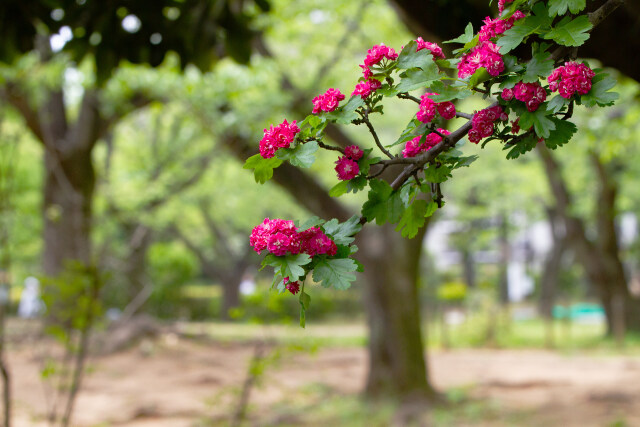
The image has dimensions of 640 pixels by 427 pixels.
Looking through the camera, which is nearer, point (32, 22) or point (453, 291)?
point (32, 22)

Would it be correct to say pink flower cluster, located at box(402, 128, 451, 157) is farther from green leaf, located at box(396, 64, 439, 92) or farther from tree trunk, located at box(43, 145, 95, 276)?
tree trunk, located at box(43, 145, 95, 276)

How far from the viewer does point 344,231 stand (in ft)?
4.66

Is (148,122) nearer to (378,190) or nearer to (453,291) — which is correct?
(453,291)

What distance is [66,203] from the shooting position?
36.5ft

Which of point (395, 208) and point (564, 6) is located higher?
point (564, 6)

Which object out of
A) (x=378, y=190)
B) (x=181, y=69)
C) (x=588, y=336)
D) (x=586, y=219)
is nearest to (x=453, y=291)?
(x=588, y=336)

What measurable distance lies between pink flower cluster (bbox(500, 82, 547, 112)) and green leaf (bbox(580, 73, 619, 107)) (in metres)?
0.09

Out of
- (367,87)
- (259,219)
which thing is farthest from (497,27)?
(259,219)

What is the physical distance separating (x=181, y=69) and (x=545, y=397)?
5.46m

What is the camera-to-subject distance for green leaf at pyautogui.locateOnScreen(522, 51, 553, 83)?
1.33 m

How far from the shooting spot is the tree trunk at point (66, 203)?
34.8 ft

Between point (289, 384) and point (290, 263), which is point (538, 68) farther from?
point (289, 384)

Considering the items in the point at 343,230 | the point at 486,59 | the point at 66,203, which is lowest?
the point at 343,230

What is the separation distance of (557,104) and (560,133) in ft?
0.21
